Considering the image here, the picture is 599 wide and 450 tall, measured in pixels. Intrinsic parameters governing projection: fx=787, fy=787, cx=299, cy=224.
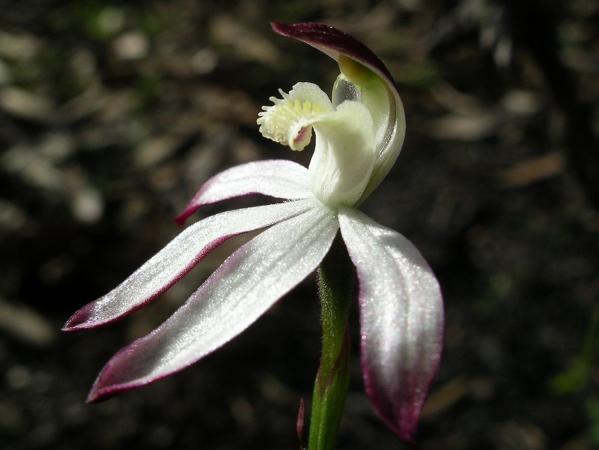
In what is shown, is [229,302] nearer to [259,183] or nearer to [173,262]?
[173,262]

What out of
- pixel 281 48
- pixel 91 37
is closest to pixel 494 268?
pixel 281 48

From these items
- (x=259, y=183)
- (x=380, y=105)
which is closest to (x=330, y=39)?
(x=380, y=105)

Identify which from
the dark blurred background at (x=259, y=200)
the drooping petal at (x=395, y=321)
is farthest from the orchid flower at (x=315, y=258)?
the dark blurred background at (x=259, y=200)

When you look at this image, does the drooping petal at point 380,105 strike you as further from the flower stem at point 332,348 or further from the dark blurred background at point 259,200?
the dark blurred background at point 259,200

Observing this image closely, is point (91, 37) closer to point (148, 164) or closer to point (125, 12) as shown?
point (125, 12)

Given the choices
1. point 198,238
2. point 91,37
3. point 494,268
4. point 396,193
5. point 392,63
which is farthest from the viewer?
point 91,37

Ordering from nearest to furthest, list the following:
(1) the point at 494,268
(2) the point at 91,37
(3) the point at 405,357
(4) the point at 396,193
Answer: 1. (3) the point at 405,357
2. (1) the point at 494,268
3. (4) the point at 396,193
4. (2) the point at 91,37

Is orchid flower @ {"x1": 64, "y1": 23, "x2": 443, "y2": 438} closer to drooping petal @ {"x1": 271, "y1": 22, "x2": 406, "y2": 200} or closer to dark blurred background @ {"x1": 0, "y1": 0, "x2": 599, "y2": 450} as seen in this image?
drooping petal @ {"x1": 271, "y1": 22, "x2": 406, "y2": 200}
